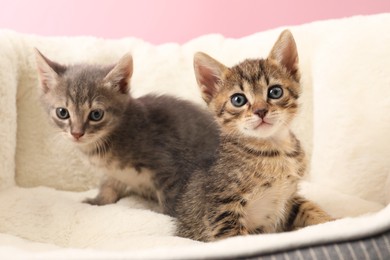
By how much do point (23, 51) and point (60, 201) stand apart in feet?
2.61

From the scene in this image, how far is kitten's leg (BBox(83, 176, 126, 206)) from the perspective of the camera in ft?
7.14

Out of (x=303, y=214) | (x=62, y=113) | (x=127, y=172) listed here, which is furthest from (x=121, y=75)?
(x=303, y=214)

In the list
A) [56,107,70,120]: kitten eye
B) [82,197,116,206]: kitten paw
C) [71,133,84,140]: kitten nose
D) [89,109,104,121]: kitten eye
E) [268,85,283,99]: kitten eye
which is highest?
[268,85,283,99]: kitten eye

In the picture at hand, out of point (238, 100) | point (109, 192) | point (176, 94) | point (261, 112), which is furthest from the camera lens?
point (176, 94)

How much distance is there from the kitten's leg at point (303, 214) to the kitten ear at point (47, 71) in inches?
44.1

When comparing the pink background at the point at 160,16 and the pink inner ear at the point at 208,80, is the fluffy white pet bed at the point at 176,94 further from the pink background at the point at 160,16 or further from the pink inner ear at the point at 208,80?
the pink inner ear at the point at 208,80

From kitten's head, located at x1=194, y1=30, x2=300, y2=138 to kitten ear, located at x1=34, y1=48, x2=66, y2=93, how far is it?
0.71 meters

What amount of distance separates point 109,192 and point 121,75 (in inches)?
20.7

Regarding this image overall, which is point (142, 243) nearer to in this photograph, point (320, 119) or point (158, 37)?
point (320, 119)

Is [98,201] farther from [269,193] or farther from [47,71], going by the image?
[269,193]

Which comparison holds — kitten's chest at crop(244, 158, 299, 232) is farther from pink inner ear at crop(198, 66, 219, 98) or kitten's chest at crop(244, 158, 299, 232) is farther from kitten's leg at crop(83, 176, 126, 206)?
kitten's leg at crop(83, 176, 126, 206)

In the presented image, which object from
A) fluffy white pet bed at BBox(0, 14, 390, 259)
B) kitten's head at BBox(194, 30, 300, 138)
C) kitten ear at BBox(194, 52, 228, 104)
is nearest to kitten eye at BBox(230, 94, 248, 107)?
kitten's head at BBox(194, 30, 300, 138)

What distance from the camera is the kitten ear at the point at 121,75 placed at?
2084 mm

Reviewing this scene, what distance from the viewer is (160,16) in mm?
2984
